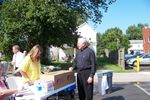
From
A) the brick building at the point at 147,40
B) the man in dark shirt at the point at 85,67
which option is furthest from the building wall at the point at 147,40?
the man in dark shirt at the point at 85,67

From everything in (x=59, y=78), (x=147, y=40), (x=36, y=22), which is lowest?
(x=59, y=78)

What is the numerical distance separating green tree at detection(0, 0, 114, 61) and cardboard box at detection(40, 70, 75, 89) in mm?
20765

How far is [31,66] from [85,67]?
2.14 metres

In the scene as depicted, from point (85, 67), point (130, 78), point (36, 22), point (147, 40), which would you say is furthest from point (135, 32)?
point (85, 67)

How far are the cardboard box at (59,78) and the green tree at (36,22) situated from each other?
2076 cm

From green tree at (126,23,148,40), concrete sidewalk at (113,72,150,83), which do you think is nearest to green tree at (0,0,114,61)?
concrete sidewalk at (113,72,150,83)

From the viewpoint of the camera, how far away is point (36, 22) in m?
33.3

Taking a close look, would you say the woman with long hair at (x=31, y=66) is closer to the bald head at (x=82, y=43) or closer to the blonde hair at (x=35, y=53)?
the blonde hair at (x=35, y=53)

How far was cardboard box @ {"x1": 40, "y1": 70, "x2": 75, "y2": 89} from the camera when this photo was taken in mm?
10164

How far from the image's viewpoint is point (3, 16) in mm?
34125

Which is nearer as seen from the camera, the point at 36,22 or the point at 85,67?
the point at 85,67

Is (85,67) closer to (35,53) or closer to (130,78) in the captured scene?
(35,53)

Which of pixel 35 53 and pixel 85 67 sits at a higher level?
pixel 35 53

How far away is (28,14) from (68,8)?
4093 mm
